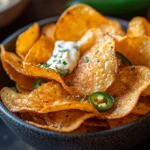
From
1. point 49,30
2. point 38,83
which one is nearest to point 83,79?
point 38,83

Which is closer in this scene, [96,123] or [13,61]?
[96,123]

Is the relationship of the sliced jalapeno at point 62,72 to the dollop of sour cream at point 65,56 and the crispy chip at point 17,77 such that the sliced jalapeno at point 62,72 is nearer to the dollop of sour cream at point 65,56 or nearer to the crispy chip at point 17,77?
the dollop of sour cream at point 65,56

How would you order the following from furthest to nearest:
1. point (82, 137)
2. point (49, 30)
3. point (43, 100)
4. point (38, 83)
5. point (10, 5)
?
point (10, 5) < point (49, 30) < point (38, 83) < point (43, 100) < point (82, 137)

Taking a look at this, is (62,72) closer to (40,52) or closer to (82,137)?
(40,52)

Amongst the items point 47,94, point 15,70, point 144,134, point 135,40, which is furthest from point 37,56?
point 144,134

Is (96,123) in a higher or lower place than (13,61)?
lower

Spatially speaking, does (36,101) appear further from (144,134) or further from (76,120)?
(144,134)
